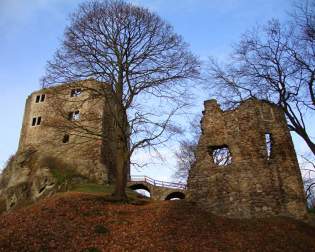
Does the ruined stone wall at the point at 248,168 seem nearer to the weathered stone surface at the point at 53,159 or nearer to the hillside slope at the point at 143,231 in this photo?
the hillside slope at the point at 143,231

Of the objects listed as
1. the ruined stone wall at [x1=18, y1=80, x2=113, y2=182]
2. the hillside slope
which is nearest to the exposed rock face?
the ruined stone wall at [x1=18, y1=80, x2=113, y2=182]

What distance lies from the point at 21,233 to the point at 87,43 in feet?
30.3

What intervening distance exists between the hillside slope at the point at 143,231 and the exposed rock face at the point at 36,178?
10.5m

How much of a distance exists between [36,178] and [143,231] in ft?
56.7

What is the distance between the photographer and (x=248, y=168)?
12734 millimetres

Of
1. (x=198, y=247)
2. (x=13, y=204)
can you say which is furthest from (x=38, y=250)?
(x=13, y=204)

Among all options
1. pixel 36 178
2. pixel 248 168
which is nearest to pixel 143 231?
pixel 248 168

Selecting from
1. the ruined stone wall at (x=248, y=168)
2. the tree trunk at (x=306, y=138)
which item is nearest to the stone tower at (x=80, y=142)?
the ruined stone wall at (x=248, y=168)

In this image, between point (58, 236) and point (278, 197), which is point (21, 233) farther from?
point (278, 197)

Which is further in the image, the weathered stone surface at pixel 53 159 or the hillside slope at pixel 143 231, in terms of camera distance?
the weathered stone surface at pixel 53 159

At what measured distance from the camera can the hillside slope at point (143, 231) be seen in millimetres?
8797

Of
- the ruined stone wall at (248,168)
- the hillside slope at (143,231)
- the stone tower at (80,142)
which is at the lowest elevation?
the hillside slope at (143,231)

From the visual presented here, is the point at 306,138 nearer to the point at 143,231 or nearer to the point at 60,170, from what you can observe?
the point at 143,231

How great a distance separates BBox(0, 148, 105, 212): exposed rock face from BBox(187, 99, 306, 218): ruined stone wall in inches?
484
